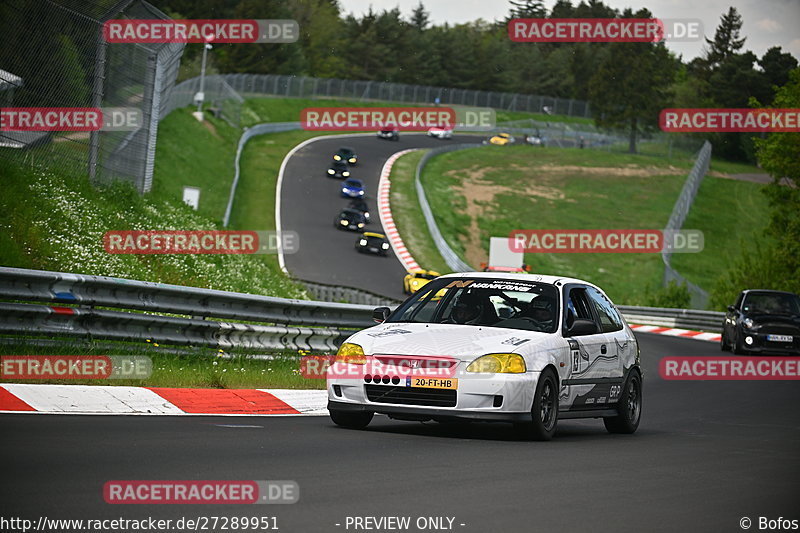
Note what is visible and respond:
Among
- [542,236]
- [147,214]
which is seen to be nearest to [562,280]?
[147,214]

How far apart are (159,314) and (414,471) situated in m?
6.31

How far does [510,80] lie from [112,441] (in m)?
156

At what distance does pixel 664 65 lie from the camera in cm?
12225

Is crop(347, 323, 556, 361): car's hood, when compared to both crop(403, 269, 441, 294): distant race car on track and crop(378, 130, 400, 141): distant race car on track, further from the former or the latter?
crop(378, 130, 400, 141): distant race car on track

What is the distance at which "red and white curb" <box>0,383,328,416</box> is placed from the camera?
32.7 ft

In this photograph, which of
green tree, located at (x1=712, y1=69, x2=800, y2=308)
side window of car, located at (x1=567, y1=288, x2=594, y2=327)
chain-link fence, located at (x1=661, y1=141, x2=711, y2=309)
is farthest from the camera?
chain-link fence, located at (x1=661, y1=141, x2=711, y2=309)

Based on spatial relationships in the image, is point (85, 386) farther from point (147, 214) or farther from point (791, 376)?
point (791, 376)

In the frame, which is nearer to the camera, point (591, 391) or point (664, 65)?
point (591, 391)

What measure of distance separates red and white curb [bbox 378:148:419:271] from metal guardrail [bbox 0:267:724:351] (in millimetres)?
37269

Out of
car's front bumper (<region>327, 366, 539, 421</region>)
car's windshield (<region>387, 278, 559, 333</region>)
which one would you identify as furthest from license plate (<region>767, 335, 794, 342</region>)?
car's front bumper (<region>327, 366, 539, 421</region>)

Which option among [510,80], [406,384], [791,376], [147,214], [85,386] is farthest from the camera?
[510,80]

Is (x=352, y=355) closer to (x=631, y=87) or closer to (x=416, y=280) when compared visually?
(x=416, y=280)

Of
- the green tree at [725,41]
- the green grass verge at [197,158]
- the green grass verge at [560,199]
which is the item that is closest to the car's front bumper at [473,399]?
the green grass verge at [197,158]

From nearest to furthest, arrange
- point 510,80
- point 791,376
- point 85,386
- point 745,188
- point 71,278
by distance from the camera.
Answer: point 85,386
point 71,278
point 791,376
point 745,188
point 510,80
